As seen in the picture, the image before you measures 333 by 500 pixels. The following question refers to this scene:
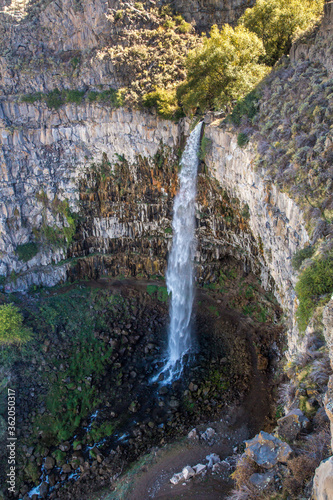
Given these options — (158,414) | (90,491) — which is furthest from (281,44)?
(90,491)

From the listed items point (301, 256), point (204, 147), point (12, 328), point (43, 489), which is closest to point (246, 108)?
point (204, 147)

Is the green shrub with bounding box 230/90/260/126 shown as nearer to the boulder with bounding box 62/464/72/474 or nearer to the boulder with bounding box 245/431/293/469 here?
the boulder with bounding box 245/431/293/469

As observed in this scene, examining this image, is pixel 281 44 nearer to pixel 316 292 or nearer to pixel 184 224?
pixel 184 224

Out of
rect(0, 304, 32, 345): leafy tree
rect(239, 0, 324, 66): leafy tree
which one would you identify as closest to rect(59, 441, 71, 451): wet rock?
rect(0, 304, 32, 345): leafy tree

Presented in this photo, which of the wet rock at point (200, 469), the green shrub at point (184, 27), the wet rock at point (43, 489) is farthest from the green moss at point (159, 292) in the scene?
the green shrub at point (184, 27)

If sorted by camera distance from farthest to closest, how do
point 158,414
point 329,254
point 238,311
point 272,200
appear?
1. point 238,311
2. point 158,414
3. point 272,200
4. point 329,254

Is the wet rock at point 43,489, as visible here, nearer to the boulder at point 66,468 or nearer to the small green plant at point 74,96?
the boulder at point 66,468
